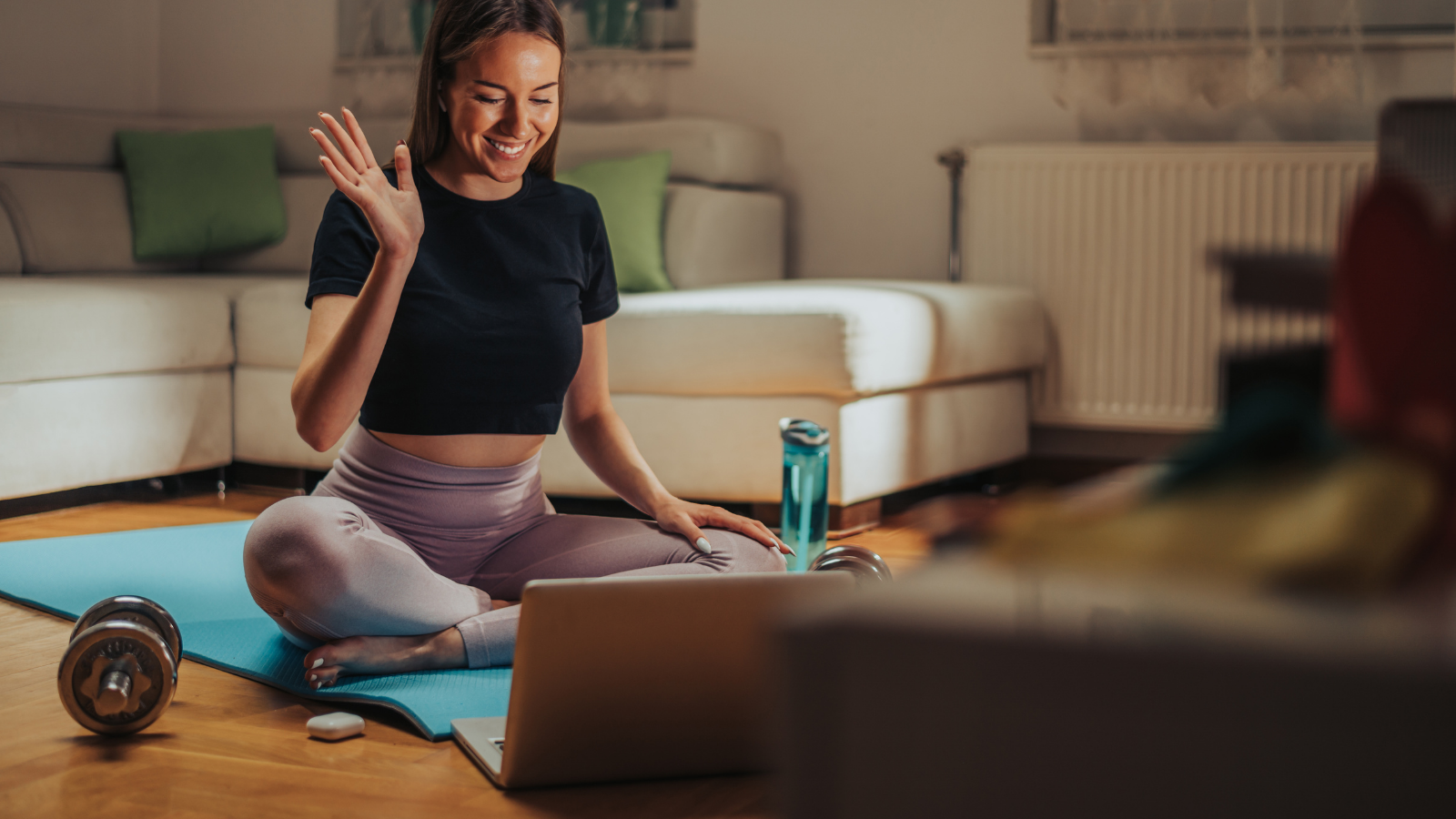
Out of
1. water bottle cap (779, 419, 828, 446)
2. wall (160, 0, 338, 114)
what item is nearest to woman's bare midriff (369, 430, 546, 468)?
water bottle cap (779, 419, 828, 446)

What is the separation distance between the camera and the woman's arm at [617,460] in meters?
1.57

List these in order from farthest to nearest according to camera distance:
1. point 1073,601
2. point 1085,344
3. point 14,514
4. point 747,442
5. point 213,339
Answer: point 1085,344 → point 213,339 → point 14,514 → point 747,442 → point 1073,601

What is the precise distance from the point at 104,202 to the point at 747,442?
1937mm

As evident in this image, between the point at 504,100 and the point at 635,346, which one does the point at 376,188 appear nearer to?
the point at 504,100

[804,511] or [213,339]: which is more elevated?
[213,339]

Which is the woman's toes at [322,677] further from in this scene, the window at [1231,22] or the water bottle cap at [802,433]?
the window at [1231,22]

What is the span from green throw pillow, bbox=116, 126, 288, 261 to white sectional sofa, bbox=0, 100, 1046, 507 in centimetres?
6

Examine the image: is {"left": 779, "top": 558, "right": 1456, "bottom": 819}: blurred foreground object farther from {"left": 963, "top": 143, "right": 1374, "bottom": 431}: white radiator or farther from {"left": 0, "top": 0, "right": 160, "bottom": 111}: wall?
{"left": 0, "top": 0, "right": 160, "bottom": 111}: wall

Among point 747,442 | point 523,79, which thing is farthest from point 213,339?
point 523,79

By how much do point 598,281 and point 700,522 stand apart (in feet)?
1.18

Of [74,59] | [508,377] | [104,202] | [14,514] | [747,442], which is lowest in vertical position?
[14,514]

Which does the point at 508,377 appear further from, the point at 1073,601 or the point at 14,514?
the point at 14,514

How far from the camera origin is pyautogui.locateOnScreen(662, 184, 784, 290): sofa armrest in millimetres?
3170

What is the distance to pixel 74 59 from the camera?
13.9ft
